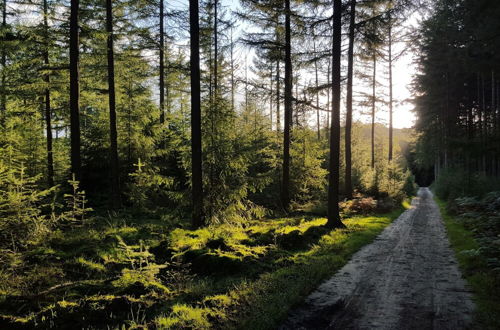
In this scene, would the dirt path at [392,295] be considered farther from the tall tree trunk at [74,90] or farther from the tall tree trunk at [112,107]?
the tall tree trunk at [112,107]

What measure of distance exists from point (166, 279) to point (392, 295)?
470cm

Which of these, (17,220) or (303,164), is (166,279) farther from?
(303,164)

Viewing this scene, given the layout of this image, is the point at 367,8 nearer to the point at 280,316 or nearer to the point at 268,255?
the point at 268,255

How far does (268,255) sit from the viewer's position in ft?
28.8

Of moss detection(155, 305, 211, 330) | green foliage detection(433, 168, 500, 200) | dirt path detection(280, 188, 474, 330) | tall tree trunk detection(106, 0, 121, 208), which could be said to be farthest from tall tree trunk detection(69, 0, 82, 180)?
green foliage detection(433, 168, 500, 200)

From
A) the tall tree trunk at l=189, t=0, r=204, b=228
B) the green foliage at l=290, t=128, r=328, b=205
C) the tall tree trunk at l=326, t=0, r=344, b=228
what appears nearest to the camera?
→ the tall tree trunk at l=189, t=0, r=204, b=228

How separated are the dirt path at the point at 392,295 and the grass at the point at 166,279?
397 millimetres

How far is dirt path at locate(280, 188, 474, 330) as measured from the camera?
487 centimetres

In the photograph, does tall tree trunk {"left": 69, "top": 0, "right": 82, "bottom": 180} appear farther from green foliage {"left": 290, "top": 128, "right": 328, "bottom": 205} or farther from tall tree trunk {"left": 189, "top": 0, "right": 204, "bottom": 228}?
green foliage {"left": 290, "top": 128, "right": 328, "bottom": 205}

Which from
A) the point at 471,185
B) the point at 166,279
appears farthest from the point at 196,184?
the point at 471,185

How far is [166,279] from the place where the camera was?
6754 mm

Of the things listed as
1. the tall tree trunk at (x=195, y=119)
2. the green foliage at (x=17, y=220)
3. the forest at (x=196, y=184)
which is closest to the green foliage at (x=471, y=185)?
the forest at (x=196, y=184)

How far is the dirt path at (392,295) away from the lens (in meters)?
4.87

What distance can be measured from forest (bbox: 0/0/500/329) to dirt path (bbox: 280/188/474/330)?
0.35 m
